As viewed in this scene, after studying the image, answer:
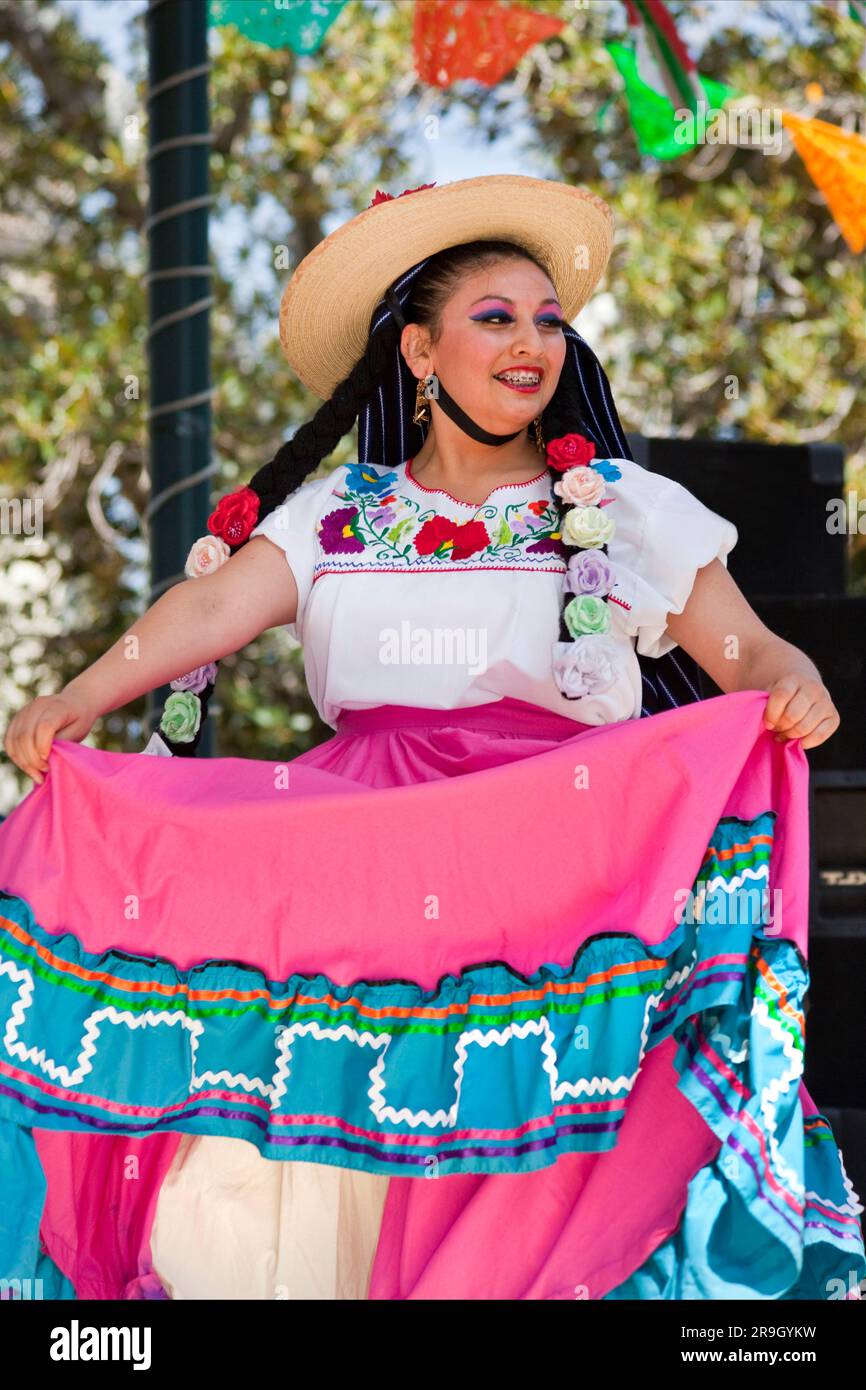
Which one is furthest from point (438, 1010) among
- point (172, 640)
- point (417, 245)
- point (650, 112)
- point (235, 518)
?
point (650, 112)

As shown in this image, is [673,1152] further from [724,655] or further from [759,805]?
[724,655]

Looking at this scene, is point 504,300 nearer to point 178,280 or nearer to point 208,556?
point 208,556

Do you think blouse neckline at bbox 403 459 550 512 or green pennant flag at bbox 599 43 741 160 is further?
green pennant flag at bbox 599 43 741 160

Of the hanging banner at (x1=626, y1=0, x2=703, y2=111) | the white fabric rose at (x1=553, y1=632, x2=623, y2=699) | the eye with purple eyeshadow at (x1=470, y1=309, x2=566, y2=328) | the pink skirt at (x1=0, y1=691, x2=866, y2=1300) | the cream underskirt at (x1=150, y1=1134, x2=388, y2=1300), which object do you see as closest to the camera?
the pink skirt at (x1=0, y1=691, x2=866, y2=1300)

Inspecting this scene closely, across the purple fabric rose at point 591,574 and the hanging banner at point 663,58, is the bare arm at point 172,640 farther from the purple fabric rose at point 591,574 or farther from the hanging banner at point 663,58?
the hanging banner at point 663,58

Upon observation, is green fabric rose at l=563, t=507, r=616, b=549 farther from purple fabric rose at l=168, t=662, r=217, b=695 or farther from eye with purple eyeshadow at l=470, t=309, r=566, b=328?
purple fabric rose at l=168, t=662, r=217, b=695

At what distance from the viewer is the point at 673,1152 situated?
2293 millimetres

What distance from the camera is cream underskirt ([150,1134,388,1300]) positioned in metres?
2.38

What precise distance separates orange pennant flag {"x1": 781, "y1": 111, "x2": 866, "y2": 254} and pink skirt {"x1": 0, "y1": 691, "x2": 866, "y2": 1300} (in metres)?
2.31

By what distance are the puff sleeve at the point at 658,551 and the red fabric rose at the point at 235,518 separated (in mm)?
626

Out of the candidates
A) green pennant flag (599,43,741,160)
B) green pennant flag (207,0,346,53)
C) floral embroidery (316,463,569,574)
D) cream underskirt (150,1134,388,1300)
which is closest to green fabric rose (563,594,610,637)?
floral embroidery (316,463,569,574)

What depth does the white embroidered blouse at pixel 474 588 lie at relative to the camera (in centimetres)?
282

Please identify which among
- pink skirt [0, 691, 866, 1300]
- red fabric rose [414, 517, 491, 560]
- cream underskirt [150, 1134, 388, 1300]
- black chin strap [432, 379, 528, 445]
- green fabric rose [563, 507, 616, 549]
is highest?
black chin strap [432, 379, 528, 445]

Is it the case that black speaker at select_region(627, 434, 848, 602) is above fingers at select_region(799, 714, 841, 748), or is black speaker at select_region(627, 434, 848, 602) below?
above
